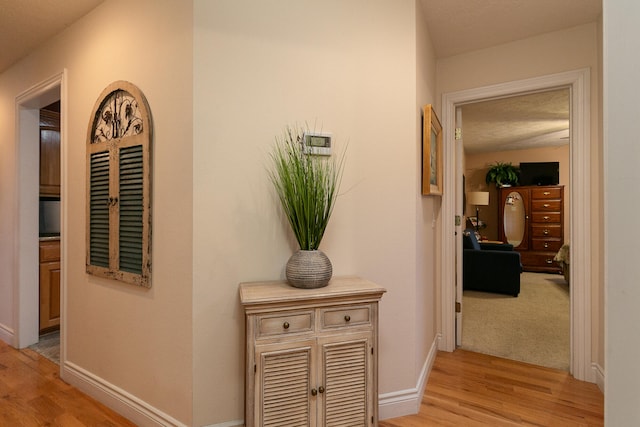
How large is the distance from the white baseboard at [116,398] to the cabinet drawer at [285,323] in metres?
0.68

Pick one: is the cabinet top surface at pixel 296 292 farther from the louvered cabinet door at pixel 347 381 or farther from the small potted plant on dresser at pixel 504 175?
the small potted plant on dresser at pixel 504 175

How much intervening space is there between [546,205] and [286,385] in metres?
6.81

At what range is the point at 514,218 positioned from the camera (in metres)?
6.80

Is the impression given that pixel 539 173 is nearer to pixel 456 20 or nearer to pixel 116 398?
pixel 456 20

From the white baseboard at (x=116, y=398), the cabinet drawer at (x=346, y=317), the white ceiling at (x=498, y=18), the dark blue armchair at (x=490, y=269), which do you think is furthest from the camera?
the dark blue armchair at (x=490, y=269)

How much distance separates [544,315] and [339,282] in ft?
10.8

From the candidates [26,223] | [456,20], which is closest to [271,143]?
[456,20]

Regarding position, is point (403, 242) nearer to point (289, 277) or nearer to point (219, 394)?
point (289, 277)

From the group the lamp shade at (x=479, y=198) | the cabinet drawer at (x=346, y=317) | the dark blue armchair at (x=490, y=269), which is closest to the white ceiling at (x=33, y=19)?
the cabinet drawer at (x=346, y=317)

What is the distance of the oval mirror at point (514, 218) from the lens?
6.71 meters

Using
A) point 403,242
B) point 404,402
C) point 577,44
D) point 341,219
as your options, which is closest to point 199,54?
point 341,219

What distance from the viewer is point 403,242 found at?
1963mm

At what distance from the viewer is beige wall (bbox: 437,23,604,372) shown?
2273mm

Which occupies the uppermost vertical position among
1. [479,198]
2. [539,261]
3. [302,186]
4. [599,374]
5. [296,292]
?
[479,198]
